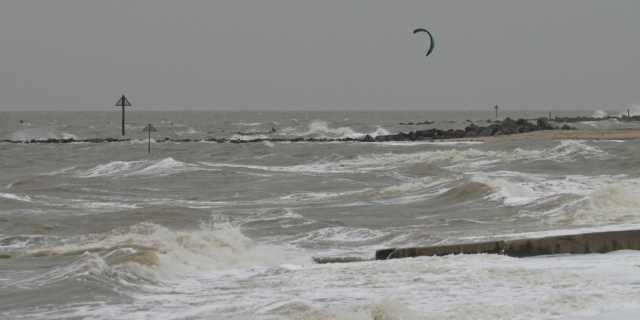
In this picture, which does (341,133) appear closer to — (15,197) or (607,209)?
(15,197)

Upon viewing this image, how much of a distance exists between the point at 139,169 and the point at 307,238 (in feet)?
52.8

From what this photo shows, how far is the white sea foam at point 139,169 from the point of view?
27203mm

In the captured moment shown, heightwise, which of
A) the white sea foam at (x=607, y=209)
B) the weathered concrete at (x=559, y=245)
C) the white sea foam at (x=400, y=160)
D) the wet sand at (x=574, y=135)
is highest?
the wet sand at (x=574, y=135)

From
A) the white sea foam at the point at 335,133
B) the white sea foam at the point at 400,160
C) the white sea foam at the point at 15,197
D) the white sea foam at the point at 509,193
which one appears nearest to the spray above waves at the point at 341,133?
the white sea foam at the point at 335,133

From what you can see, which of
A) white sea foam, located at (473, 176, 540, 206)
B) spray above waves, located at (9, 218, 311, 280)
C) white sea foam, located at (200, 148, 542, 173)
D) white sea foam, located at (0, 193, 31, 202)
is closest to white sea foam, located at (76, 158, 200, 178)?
white sea foam, located at (200, 148, 542, 173)

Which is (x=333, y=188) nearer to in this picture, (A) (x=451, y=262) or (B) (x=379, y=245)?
(B) (x=379, y=245)

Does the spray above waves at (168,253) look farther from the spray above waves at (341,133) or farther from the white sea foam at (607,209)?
the spray above waves at (341,133)

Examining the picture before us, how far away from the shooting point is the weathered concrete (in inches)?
378

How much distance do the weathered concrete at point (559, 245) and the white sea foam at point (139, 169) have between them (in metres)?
17.8

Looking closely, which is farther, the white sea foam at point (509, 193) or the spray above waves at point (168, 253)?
the white sea foam at point (509, 193)

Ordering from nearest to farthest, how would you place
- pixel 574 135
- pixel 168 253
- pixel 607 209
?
pixel 168 253 → pixel 607 209 → pixel 574 135

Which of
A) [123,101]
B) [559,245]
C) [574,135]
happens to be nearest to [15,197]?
[559,245]

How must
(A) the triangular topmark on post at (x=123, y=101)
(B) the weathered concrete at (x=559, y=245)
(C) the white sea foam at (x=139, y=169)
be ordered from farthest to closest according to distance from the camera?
(A) the triangular topmark on post at (x=123, y=101) < (C) the white sea foam at (x=139, y=169) < (B) the weathered concrete at (x=559, y=245)

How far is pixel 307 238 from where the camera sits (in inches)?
522
